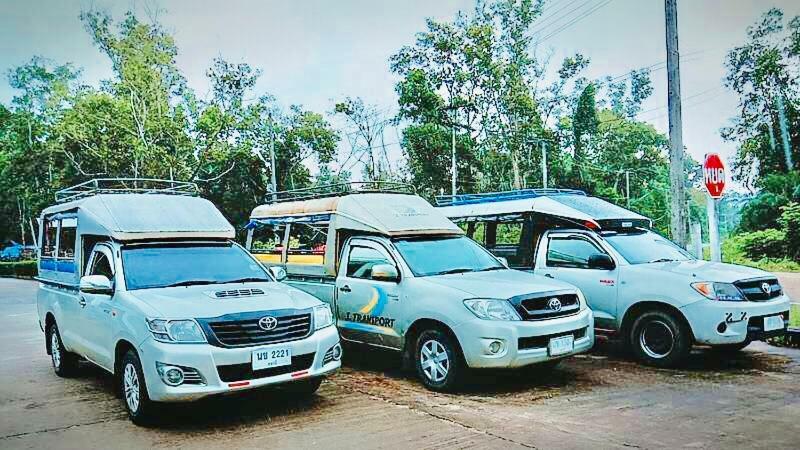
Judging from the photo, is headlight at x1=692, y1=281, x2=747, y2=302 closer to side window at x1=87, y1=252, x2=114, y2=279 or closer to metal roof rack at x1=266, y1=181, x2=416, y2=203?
metal roof rack at x1=266, y1=181, x2=416, y2=203

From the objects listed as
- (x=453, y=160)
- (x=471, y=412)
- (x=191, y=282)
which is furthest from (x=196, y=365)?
(x=453, y=160)

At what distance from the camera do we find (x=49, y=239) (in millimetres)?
9258

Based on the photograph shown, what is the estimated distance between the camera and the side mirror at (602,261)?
8727 mm

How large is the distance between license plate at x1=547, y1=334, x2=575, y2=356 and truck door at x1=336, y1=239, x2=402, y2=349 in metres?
1.72

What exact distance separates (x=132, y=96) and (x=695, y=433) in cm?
3134

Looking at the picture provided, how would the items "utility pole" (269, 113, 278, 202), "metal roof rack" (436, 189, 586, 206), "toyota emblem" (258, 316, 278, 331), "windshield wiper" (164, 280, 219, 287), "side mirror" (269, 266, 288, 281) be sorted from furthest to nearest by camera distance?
1. "utility pole" (269, 113, 278, 202)
2. "metal roof rack" (436, 189, 586, 206)
3. "side mirror" (269, 266, 288, 281)
4. "windshield wiper" (164, 280, 219, 287)
5. "toyota emblem" (258, 316, 278, 331)

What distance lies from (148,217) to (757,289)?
7081mm

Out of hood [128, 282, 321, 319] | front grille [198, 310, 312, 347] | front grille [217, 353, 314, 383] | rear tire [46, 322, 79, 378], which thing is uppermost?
hood [128, 282, 321, 319]

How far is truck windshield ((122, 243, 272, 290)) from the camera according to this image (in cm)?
675

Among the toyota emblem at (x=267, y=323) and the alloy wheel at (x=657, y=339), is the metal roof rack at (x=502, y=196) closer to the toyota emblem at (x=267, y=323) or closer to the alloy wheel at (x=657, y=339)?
the alloy wheel at (x=657, y=339)

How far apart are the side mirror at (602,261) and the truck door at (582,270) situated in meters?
0.05

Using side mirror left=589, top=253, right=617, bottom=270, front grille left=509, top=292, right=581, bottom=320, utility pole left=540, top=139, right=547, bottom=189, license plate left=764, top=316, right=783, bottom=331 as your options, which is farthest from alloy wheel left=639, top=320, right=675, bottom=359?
utility pole left=540, top=139, right=547, bottom=189

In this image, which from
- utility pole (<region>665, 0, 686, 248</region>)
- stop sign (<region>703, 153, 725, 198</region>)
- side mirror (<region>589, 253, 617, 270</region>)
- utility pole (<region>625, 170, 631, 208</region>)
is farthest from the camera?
utility pole (<region>625, 170, 631, 208</region>)

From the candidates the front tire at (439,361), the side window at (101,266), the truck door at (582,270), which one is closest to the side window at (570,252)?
the truck door at (582,270)
